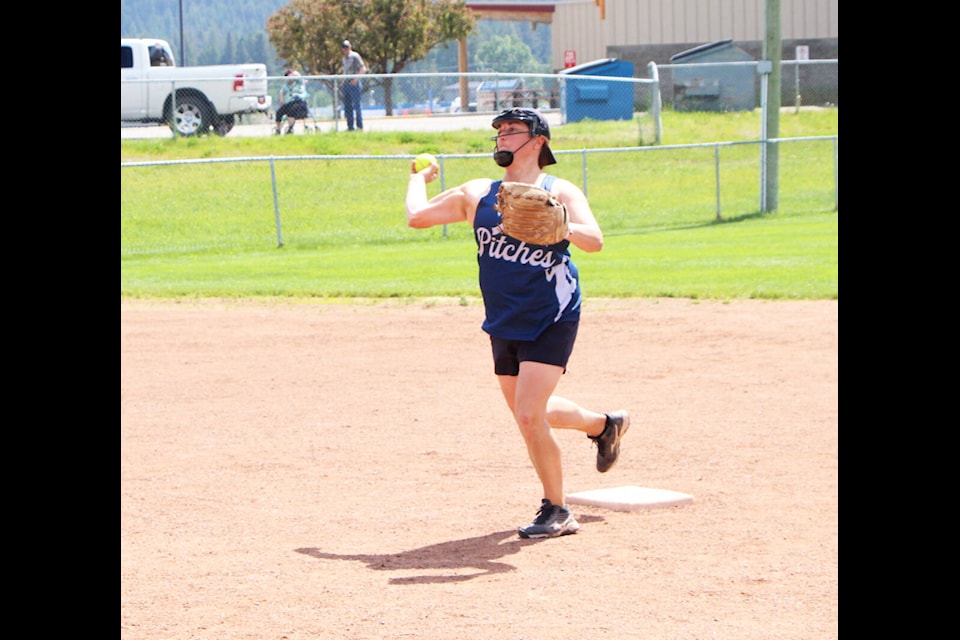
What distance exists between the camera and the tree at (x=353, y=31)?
38.1m

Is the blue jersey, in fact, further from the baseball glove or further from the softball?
the softball

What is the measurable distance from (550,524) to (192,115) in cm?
2188

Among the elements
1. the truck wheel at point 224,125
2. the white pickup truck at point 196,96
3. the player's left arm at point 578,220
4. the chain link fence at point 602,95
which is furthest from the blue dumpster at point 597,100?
the player's left arm at point 578,220

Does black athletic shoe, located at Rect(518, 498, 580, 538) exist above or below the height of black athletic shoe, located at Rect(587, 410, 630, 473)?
below

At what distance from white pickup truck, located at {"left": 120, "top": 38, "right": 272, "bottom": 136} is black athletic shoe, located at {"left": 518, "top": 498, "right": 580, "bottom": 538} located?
20.8m

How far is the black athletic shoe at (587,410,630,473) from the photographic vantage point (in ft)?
22.4

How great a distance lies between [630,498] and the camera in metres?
6.73

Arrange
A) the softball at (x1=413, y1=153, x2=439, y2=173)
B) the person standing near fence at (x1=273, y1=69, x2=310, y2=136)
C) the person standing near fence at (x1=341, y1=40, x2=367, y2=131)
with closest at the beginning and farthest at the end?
the softball at (x1=413, y1=153, x2=439, y2=173), the person standing near fence at (x1=273, y1=69, x2=310, y2=136), the person standing near fence at (x1=341, y1=40, x2=367, y2=131)

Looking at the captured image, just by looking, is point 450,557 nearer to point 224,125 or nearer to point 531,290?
point 531,290

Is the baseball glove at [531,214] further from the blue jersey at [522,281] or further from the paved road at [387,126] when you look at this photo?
the paved road at [387,126]

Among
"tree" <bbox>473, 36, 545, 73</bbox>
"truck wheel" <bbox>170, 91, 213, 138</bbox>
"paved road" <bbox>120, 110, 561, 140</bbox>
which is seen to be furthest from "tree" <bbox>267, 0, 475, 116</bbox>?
"tree" <bbox>473, 36, 545, 73</bbox>

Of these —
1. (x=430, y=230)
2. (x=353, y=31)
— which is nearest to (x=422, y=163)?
(x=430, y=230)

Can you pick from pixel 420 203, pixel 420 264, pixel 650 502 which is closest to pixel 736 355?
pixel 650 502
